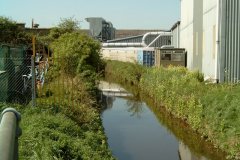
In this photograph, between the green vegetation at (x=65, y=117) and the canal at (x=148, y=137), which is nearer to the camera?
the green vegetation at (x=65, y=117)

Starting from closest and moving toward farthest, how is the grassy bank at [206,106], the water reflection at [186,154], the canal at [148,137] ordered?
the grassy bank at [206,106], the water reflection at [186,154], the canal at [148,137]

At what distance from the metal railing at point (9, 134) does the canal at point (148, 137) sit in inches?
392

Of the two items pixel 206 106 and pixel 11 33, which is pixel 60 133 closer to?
pixel 206 106

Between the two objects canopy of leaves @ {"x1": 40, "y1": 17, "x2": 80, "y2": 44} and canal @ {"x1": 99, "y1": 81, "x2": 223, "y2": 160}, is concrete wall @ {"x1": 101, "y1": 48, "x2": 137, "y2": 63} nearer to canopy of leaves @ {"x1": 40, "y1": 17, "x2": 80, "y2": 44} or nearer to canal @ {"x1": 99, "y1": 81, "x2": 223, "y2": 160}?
canopy of leaves @ {"x1": 40, "y1": 17, "x2": 80, "y2": 44}

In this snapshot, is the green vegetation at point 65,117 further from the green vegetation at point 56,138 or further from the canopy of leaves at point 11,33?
the canopy of leaves at point 11,33

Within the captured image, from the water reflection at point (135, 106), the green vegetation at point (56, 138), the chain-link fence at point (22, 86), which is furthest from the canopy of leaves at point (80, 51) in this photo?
the green vegetation at point (56, 138)

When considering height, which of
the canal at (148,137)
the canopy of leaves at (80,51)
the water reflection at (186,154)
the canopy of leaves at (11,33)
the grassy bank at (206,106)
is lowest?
the water reflection at (186,154)

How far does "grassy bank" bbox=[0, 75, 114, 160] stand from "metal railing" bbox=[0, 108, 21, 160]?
3.58 m

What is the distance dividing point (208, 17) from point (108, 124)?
319 inches

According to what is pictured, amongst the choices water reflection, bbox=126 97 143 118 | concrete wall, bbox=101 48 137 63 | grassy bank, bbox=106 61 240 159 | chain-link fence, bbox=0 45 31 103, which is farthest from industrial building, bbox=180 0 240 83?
concrete wall, bbox=101 48 137 63

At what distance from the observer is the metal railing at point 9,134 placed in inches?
65.9

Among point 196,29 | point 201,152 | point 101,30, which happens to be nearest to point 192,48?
point 196,29

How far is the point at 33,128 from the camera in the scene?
7562mm

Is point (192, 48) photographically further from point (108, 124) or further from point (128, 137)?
point (128, 137)
